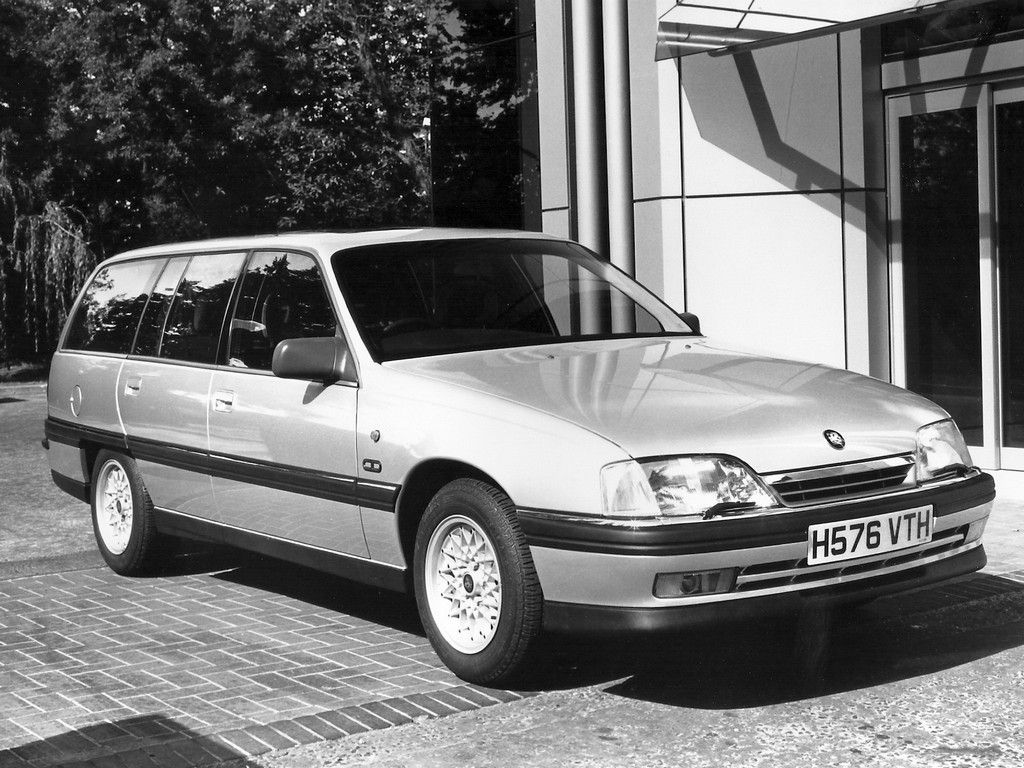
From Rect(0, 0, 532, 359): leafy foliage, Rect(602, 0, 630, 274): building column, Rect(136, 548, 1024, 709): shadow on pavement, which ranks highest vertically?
Rect(0, 0, 532, 359): leafy foliage

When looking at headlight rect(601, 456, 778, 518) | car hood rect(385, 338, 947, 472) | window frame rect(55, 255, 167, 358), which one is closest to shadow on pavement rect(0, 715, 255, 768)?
headlight rect(601, 456, 778, 518)

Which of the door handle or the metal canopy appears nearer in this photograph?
the door handle

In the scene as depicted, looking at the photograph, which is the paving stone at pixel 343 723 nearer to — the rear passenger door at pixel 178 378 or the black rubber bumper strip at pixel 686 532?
the black rubber bumper strip at pixel 686 532

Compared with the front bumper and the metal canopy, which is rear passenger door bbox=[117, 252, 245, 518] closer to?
the front bumper

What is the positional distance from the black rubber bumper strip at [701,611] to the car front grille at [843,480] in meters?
0.29

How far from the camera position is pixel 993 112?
9953 mm

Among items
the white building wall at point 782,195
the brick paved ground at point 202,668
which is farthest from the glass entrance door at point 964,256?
the brick paved ground at point 202,668

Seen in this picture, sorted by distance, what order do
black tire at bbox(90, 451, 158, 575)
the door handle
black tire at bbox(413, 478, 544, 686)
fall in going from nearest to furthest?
1. black tire at bbox(413, 478, 544, 686)
2. the door handle
3. black tire at bbox(90, 451, 158, 575)

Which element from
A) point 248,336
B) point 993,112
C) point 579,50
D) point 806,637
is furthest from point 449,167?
point 806,637

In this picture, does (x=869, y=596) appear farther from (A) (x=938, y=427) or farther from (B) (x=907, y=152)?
(B) (x=907, y=152)

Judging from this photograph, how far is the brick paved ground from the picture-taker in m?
4.46

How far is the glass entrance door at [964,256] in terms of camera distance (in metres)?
9.98

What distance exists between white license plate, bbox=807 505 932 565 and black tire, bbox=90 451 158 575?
12.6ft

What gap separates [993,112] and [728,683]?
6401 mm
